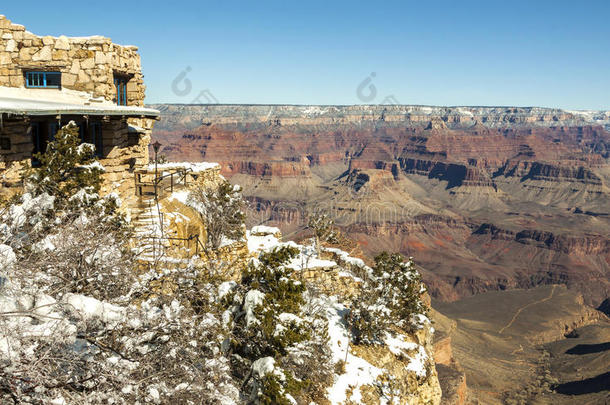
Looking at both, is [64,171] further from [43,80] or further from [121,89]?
[121,89]

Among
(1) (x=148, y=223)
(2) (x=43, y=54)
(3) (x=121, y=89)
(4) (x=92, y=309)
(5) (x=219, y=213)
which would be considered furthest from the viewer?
(3) (x=121, y=89)

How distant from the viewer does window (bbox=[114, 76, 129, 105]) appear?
1713cm

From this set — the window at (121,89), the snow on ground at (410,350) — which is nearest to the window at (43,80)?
the window at (121,89)

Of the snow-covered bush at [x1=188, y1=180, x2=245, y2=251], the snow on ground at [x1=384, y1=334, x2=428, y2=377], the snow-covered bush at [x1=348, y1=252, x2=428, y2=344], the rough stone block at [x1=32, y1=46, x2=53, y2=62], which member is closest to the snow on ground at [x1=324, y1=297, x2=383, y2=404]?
the snow-covered bush at [x1=348, y1=252, x2=428, y2=344]

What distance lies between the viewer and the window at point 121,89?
17.1 metres

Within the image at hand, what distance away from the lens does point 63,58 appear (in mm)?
15391

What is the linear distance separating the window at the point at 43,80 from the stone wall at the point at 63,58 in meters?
0.16

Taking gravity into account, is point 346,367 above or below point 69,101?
below

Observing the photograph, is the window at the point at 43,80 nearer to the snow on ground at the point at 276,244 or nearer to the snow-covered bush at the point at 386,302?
the snow on ground at the point at 276,244

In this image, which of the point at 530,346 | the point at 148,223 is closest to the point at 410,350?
the point at 148,223

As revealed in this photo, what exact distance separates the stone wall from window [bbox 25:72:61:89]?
0.16 m

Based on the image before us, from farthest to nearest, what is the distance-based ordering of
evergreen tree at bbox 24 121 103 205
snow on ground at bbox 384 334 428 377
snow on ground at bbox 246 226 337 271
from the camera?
snow on ground at bbox 246 226 337 271, snow on ground at bbox 384 334 428 377, evergreen tree at bbox 24 121 103 205

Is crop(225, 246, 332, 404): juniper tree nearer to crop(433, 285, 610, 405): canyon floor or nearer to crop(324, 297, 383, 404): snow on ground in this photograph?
crop(324, 297, 383, 404): snow on ground

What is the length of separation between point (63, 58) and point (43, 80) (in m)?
1.10
